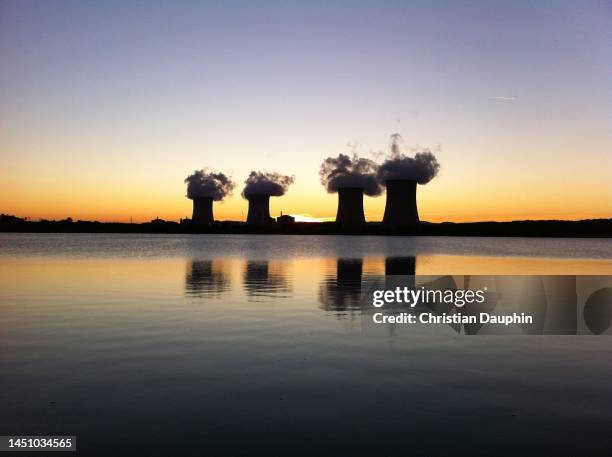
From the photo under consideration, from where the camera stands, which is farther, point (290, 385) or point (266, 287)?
point (266, 287)

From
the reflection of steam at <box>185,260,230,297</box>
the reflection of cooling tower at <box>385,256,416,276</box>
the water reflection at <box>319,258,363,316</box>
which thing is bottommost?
the reflection of steam at <box>185,260,230,297</box>

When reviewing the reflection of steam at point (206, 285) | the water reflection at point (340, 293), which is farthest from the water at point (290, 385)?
the reflection of steam at point (206, 285)

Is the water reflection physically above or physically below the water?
above

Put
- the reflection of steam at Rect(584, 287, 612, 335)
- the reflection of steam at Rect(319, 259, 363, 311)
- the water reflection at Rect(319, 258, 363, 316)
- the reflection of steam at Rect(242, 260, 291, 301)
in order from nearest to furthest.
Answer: the reflection of steam at Rect(584, 287, 612, 335) < the water reflection at Rect(319, 258, 363, 316) < the reflection of steam at Rect(319, 259, 363, 311) < the reflection of steam at Rect(242, 260, 291, 301)

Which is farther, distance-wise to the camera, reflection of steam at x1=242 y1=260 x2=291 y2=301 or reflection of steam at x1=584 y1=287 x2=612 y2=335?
reflection of steam at x1=242 y1=260 x2=291 y2=301

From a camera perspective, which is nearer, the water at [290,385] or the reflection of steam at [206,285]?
the water at [290,385]

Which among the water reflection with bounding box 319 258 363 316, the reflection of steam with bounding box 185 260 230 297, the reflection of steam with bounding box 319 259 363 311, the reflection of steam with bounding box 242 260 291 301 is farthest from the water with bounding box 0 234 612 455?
the reflection of steam with bounding box 185 260 230 297

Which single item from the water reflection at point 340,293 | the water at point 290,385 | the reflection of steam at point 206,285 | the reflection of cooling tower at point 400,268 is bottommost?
the water at point 290,385

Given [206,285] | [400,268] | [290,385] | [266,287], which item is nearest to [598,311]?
[266,287]

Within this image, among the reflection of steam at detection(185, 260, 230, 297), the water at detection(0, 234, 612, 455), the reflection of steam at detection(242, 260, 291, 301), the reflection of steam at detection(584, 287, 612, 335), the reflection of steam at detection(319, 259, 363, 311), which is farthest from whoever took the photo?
the reflection of steam at detection(185, 260, 230, 297)

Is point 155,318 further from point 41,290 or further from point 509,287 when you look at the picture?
point 509,287

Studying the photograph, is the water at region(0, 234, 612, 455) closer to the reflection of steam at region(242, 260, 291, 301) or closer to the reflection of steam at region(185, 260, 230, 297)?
the reflection of steam at region(242, 260, 291, 301)

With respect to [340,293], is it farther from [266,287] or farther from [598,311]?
[598,311]

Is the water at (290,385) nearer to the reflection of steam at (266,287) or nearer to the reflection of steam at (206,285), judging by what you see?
the reflection of steam at (266,287)
